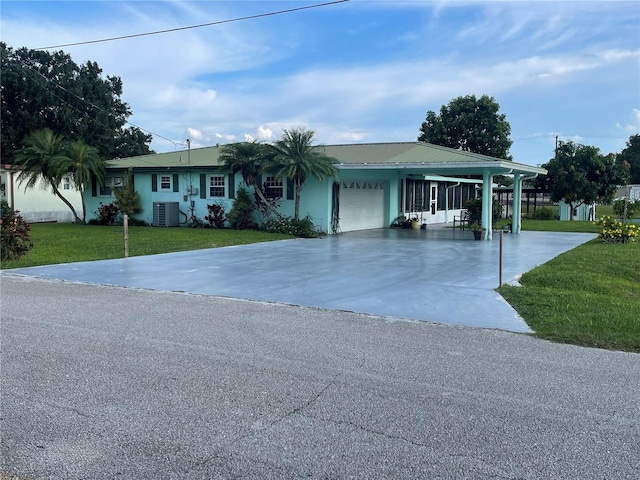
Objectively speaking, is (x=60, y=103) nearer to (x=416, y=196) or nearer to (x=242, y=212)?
(x=242, y=212)

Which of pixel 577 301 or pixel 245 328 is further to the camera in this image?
pixel 577 301

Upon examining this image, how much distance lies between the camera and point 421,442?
11.6 ft

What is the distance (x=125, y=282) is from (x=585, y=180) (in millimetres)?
26090

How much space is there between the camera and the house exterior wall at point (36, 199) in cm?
2656

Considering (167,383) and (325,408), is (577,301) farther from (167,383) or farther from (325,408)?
(167,383)

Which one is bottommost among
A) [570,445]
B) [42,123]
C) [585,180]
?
[570,445]

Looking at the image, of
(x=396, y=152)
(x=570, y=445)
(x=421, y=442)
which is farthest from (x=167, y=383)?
(x=396, y=152)

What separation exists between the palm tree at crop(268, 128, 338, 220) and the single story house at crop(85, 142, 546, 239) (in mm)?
736

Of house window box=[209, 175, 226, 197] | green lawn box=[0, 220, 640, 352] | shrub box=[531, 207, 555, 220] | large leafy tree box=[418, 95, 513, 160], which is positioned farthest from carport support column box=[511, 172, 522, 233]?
large leafy tree box=[418, 95, 513, 160]

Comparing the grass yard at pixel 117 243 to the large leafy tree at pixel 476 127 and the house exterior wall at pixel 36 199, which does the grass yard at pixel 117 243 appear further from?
the large leafy tree at pixel 476 127

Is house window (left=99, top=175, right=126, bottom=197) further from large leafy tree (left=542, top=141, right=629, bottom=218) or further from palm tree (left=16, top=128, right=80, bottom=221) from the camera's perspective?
large leafy tree (left=542, top=141, right=629, bottom=218)

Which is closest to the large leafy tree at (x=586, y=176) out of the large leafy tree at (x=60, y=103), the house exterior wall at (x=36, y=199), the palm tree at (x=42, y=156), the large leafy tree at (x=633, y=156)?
the palm tree at (x=42, y=156)

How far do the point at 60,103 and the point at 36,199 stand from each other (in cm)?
1251

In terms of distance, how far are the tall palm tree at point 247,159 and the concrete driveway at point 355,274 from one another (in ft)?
13.7
